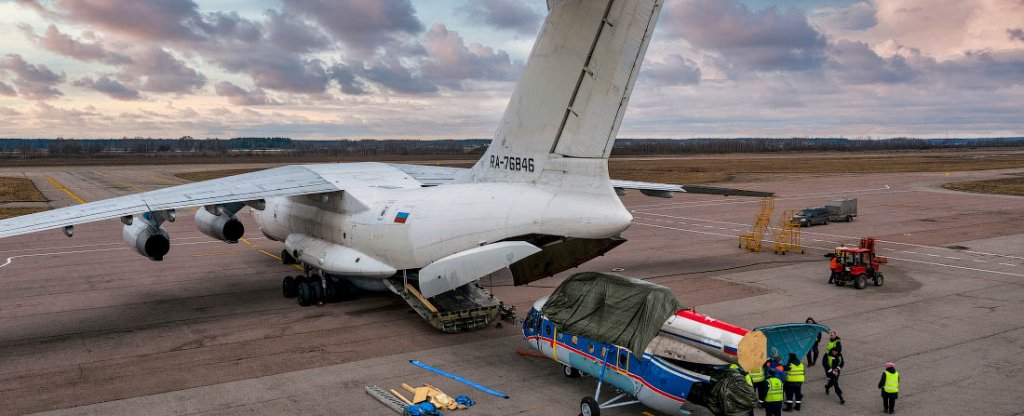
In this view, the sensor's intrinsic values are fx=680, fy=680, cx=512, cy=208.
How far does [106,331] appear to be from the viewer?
17.7 meters

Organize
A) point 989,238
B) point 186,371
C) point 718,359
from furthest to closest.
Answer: point 989,238
point 186,371
point 718,359

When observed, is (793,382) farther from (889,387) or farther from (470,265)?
(470,265)

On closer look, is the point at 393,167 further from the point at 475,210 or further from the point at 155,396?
the point at 155,396

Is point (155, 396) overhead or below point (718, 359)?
below

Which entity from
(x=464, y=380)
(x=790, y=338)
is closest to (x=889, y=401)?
Answer: (x=790, y=338)

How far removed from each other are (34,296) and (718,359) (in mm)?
21385

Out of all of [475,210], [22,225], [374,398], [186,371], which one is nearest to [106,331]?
[22,225]

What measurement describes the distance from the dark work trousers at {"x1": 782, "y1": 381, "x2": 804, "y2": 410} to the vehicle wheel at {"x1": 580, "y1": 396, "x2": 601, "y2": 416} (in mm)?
3415

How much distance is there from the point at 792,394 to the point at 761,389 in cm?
122

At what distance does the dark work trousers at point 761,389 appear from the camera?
1117cm

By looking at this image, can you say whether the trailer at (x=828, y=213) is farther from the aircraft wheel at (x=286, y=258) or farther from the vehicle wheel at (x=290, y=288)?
the vehicle wheel at (x=290, y=288)

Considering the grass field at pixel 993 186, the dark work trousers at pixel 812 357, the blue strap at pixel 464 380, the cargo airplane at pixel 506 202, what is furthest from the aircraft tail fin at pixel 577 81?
the grass field at pixel 993 186

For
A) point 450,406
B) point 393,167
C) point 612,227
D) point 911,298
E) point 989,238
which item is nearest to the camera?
point 450,406

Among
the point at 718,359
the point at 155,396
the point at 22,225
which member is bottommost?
the point at 155,396
